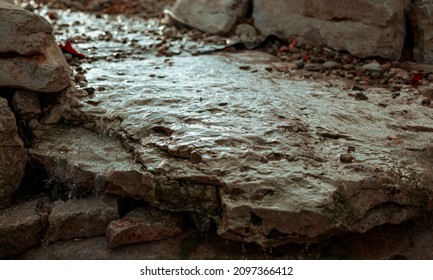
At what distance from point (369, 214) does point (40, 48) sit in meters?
1.97

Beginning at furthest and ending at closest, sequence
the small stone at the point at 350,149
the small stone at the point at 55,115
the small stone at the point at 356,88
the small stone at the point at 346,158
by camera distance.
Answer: the small stone at the point at 356,88 < the small stone at the point at 55,115 < the small stone at the point at 350,149 < the small stone at the point at 346,158

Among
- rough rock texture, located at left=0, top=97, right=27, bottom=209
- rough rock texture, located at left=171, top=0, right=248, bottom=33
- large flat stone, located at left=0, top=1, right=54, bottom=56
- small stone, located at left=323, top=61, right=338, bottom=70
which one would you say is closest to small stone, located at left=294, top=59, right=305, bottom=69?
small stone, located at left=323, top=61, right=338, bottom=70

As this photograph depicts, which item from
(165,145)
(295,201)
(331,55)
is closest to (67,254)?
(165,145)

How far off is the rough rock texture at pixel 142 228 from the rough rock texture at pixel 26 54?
98 centimetres

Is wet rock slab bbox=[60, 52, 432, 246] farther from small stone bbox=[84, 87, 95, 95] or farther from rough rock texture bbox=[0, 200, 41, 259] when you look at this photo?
rough rock texture bbox=[0, 200, 41, 259]

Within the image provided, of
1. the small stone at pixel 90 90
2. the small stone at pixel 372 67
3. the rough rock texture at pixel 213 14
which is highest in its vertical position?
the rough rock texture at pixel 213 14

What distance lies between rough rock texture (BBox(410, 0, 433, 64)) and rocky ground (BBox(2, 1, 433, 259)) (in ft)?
2.49

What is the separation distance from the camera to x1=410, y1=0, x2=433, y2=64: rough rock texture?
13.0 feet

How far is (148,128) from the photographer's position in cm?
279

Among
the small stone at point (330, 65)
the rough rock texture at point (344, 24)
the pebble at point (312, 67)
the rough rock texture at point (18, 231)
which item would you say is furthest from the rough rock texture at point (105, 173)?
the rough rock texture at point (344, 24)

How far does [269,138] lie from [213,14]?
2.58m

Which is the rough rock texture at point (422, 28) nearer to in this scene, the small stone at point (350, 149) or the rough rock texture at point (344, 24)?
the rough rock texture at point (344, 24)

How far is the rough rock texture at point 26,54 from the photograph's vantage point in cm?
290

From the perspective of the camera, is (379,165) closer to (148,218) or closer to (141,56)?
(148,218)
